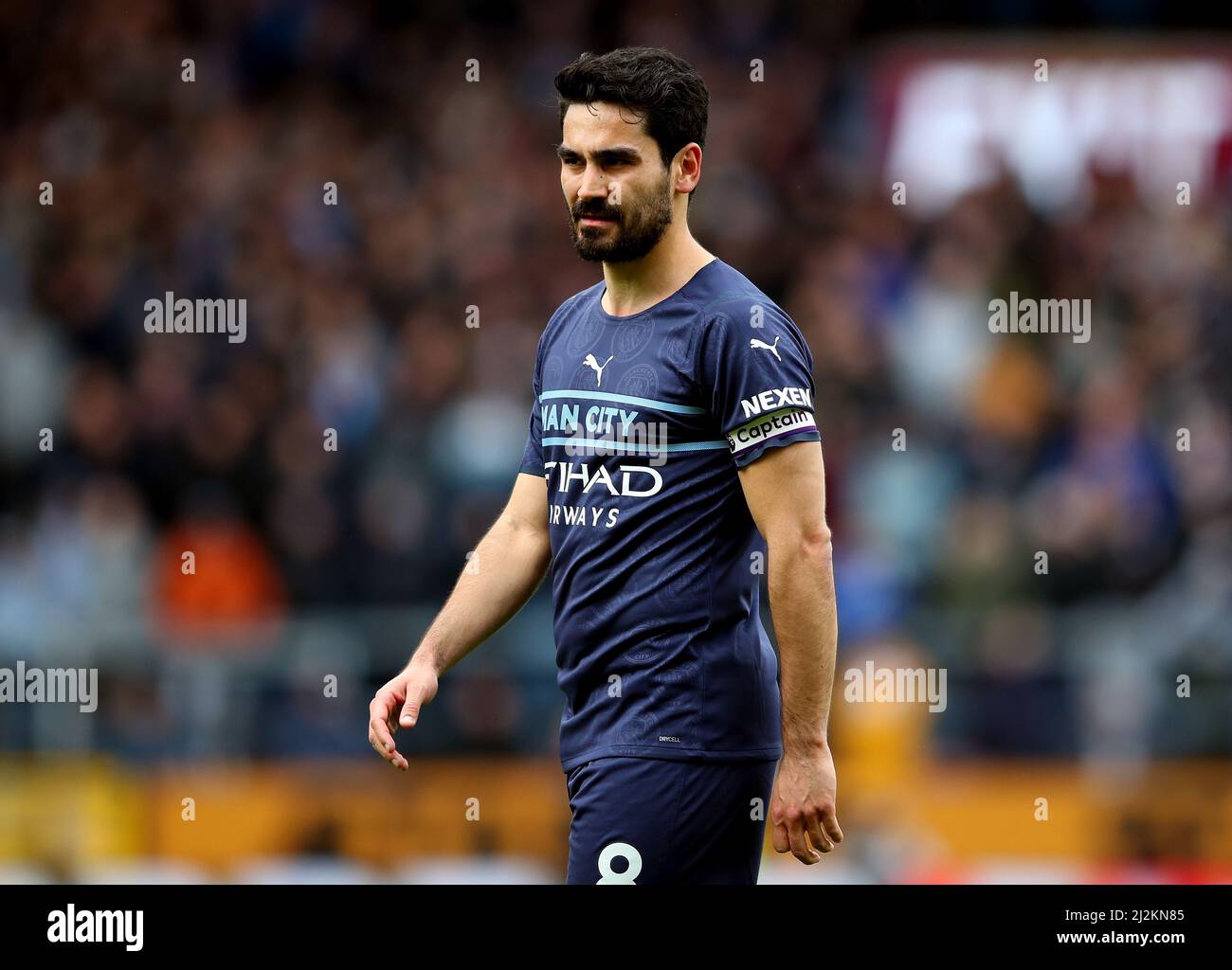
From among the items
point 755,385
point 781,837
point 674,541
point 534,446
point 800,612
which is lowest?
point 781,837

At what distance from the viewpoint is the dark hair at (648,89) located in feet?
15.5

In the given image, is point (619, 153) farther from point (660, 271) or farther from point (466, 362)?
point (466, 362)

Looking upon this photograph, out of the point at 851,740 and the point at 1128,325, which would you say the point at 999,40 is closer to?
the point at 1128,325

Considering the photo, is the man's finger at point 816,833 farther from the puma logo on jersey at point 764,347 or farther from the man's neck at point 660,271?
the man's neck at point 660,271

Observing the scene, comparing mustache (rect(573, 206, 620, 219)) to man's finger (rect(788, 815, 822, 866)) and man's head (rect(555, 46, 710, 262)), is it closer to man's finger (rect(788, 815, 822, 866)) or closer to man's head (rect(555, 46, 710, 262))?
man's head (rect(555, 46, 710, 262))

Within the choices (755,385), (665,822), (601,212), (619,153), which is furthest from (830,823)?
(619,153)

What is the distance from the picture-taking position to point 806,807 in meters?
4.48

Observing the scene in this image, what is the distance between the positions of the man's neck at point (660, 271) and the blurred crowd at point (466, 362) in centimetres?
499

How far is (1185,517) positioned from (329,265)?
5.74 m

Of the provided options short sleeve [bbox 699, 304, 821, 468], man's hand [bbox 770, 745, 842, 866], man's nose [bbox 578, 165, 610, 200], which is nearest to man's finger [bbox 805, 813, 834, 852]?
man's hand [bbox 770, 745, 842, 866]

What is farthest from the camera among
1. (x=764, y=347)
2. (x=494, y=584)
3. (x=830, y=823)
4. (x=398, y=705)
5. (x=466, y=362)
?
(x=466, y=362)

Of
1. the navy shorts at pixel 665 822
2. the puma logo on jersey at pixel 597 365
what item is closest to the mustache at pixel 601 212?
the puma logo on jersey at pixel 597 365

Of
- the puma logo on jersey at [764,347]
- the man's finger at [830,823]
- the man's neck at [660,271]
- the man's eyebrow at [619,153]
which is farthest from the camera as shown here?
the man's neck at [660,271]

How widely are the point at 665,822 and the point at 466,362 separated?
706 centimetres
